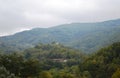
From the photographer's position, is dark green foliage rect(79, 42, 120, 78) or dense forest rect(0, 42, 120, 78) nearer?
dense forest rect(0, 42, 120, 78)

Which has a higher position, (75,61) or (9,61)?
(9,61)

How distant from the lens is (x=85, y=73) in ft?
300

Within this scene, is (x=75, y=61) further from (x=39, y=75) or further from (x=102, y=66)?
(x=39, y=75)

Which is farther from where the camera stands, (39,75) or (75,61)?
(75,61)

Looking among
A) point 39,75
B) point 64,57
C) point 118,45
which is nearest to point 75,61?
point 64,57

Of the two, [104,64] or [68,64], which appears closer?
[104,64]

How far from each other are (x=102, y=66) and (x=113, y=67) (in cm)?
688

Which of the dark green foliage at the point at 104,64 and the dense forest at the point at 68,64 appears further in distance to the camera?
the dark green foliage at the point at 104,64

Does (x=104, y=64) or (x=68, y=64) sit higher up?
(x=104, y=64)

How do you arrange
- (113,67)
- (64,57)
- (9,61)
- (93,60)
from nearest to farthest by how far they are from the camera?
(9,61)
(113,67)
(93,60)
(64,57)

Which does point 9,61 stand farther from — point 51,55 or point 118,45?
point 51,55

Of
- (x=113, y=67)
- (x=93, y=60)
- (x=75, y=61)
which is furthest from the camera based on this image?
(x=75, y=61)

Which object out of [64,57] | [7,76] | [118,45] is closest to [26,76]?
[7,76]

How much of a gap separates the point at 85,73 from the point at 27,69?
2481 centimetres
